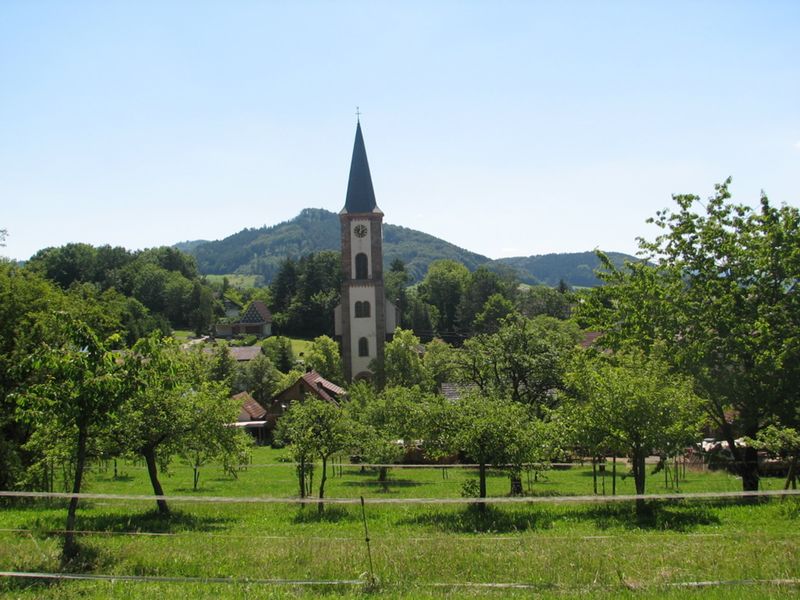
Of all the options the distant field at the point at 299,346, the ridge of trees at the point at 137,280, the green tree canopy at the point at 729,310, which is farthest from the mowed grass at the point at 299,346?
the green tree canopy at the point at 729,310

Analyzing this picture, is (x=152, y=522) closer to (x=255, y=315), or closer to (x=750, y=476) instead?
(x=750, y=476)

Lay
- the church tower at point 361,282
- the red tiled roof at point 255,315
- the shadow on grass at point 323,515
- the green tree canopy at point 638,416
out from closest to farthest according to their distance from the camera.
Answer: the green tree canopy at point 638,416 < the shadow on grass at point 323,515 < the church tower at point 361,282 < the red tiled roof at point 255,315

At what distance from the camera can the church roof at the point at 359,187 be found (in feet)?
198

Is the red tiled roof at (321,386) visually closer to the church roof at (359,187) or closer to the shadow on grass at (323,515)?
the church roof at (359,187)

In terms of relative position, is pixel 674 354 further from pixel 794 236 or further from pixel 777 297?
pixel 794 236

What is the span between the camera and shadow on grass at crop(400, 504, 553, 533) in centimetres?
1535

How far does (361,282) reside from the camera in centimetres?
5969

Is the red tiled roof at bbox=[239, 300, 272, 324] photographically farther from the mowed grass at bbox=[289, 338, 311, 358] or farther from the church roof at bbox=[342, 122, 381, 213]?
the church roof at bbox=[342, 122, 381, 213]

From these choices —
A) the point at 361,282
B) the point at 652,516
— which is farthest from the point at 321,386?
the point at 652,516

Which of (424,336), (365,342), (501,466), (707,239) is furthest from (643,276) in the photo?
(424,336)

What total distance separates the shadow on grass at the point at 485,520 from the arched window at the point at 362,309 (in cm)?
4192

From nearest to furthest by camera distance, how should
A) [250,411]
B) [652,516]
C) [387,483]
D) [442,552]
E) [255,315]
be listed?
[442,552], [652,516], [387,483], [250,411], [255,315]

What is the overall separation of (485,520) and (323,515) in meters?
4.29

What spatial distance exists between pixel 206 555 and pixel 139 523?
5.87 meters
